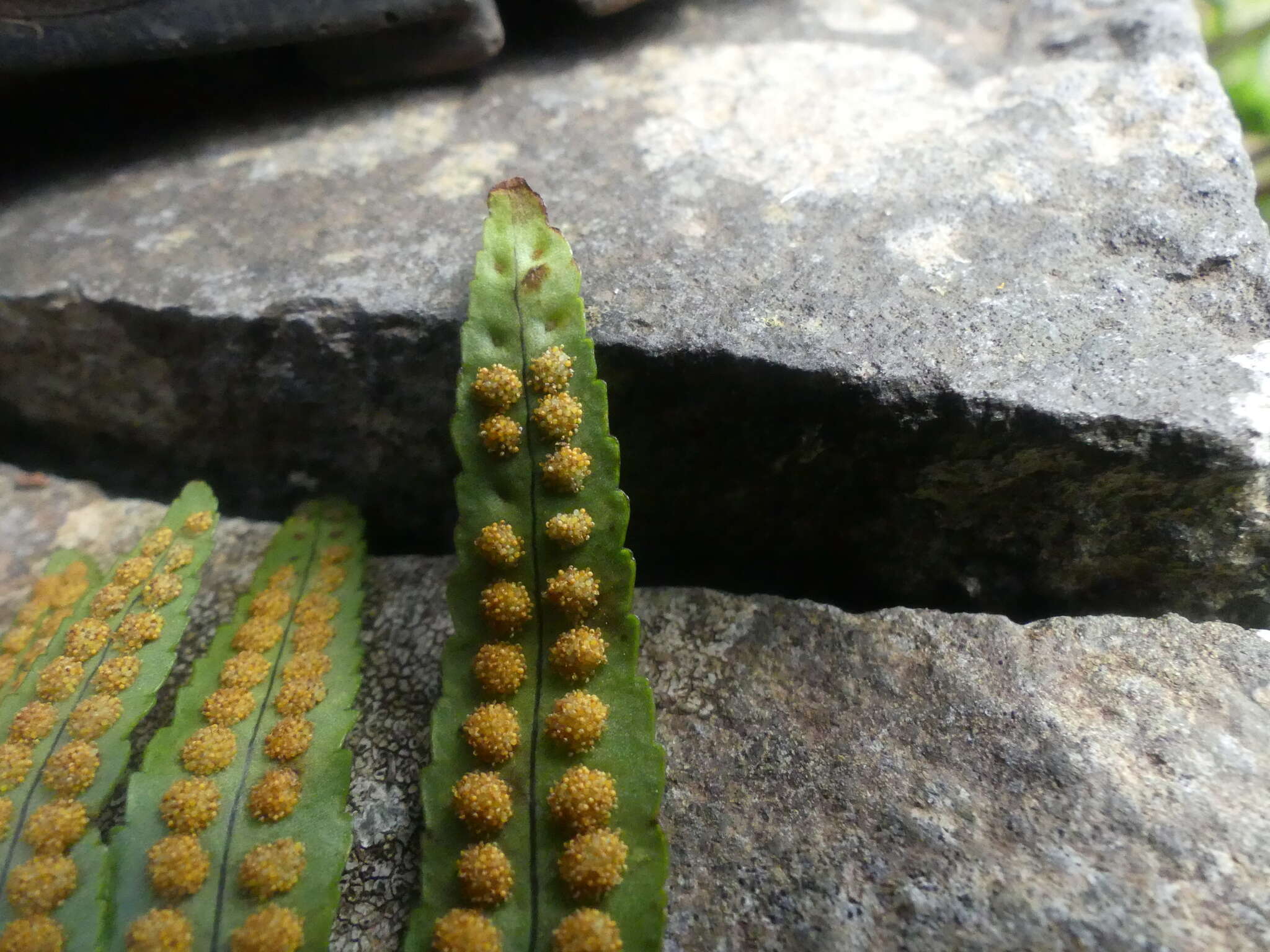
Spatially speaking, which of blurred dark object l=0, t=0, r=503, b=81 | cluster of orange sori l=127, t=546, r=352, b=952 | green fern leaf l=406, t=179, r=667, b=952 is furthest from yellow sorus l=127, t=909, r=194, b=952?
blurred dark object l=0, t=0, r=503, b=81

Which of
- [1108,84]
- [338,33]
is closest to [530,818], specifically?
[338,33]

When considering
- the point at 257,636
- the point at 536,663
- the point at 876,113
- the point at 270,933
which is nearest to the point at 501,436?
the point at 536,663

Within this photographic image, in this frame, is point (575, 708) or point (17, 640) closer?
point (575, 708)

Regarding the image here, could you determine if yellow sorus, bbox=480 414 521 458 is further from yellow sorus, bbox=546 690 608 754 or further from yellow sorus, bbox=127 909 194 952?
yellow sorus, bbox=127 909 194 952

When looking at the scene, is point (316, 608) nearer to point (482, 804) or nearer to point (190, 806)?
point (190, 806)

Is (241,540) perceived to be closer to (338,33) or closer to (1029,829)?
(338,33)

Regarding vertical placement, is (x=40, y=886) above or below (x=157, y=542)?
below
